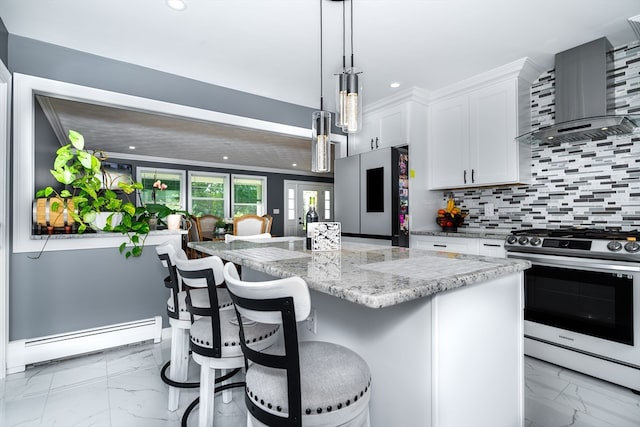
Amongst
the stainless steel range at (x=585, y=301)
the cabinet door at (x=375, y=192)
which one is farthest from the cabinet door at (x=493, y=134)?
the cabinet door at (x=375, y=192)

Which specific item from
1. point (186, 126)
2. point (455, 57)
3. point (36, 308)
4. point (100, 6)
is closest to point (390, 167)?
point (455, 57)

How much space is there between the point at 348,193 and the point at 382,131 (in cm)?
84

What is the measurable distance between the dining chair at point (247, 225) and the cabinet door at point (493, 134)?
8.95 ft

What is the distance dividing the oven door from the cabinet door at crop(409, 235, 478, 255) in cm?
47

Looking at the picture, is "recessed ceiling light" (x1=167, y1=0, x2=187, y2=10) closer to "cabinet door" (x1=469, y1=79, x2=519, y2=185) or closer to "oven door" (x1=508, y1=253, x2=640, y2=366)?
"cabinet door" (x1=469, y1=79, x2=519, y2=185)

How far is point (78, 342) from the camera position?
247cm

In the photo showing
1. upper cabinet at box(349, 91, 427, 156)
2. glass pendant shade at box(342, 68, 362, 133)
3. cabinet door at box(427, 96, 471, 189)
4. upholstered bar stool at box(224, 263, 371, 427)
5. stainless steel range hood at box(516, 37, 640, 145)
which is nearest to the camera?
upholstered bar stool at box(224, 263, 371, 427)

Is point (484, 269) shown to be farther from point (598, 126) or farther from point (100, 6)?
point (100, 6)

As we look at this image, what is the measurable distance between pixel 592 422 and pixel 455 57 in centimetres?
265

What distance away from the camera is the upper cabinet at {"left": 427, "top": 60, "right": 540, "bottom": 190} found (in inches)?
113

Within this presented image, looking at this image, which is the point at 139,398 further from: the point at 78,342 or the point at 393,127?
the point at 393,127

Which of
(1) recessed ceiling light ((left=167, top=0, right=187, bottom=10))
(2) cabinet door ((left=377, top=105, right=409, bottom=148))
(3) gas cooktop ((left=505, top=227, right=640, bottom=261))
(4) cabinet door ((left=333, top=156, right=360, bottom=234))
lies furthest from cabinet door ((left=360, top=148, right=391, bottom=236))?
(1) recessed ceiling light ((left=167, top=0, right=187, bottom=10))

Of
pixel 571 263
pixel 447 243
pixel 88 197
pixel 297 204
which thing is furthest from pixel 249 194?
pixel 571 263

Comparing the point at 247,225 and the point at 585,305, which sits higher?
the point at 247,225
